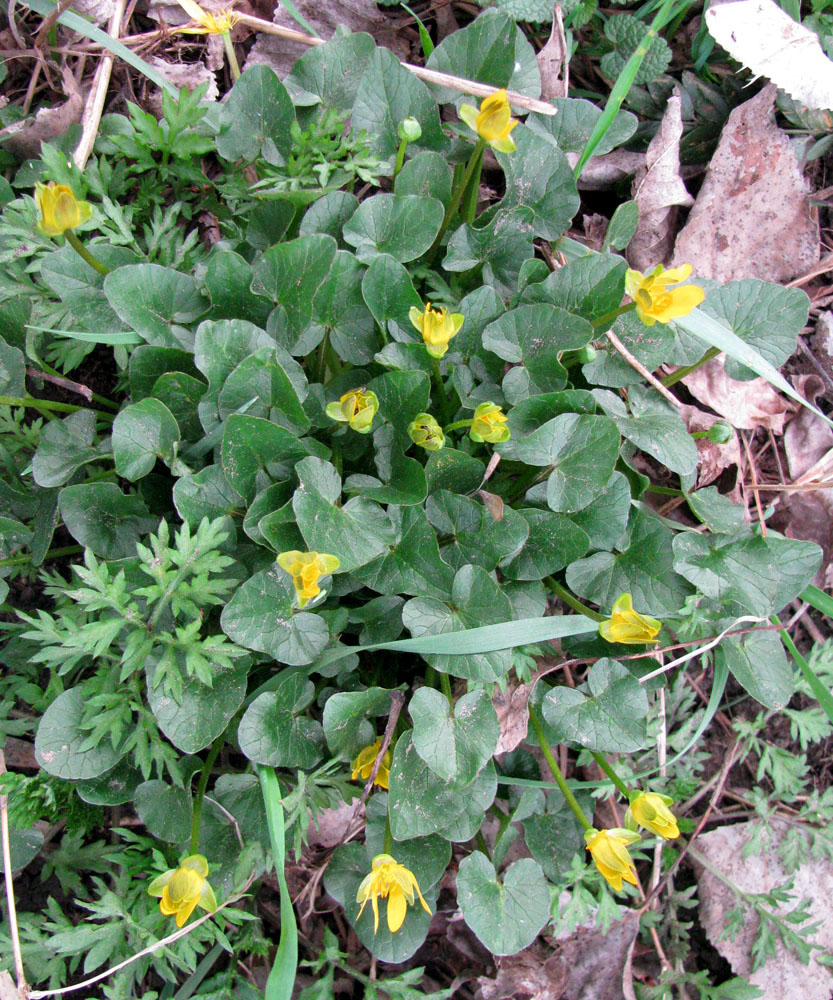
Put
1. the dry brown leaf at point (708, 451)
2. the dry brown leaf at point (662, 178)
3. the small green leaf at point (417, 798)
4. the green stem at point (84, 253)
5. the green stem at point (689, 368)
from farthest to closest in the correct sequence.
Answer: the dry brown leaf at point (662, 178) → the dry brown leaf at point (708, 451) → the green stem at point (689, 368) → the small green leaf at point (417, 798) → the green stem at point (84, 253)

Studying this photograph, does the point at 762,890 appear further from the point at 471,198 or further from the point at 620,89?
the point at 620,89

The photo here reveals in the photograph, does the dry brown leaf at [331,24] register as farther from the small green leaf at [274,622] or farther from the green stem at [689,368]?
the small green leaf at [274,622]

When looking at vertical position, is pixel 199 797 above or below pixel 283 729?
below

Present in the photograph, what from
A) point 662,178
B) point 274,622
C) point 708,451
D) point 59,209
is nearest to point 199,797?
point 274,622

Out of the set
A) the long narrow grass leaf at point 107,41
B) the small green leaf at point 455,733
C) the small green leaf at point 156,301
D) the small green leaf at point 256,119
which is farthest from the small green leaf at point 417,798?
the long narrow grass leaf at point 107,41

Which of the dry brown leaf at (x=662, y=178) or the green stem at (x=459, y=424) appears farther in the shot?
the dry brown leaf at (x=662, y=178)

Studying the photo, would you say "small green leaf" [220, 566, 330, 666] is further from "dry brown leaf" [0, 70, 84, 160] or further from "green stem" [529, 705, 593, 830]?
"dry brown leaf" [0, 70, 84, 160]

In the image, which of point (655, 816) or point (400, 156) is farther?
point (400, 156)
